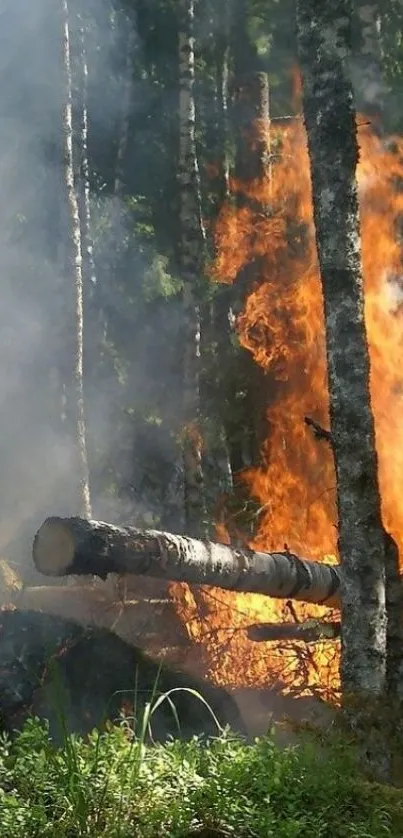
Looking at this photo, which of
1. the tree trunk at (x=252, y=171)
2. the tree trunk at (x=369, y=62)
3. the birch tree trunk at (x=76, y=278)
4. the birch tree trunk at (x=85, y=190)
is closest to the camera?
the tree trunk at (x=369, y=62)

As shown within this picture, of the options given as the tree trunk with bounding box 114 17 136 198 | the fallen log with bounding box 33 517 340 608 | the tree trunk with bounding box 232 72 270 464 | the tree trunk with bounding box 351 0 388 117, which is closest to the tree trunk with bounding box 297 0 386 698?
the fallen log with bounding box 33 517 340 608

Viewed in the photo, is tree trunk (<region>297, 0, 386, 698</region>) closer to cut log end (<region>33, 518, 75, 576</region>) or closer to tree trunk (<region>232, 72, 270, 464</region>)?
cut log end (<region>33, 518, 75, 576</region>)

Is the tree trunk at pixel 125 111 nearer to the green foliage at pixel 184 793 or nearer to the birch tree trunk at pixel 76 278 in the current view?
the birch tree trunk at pixel 76 278

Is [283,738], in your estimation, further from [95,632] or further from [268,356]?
[268,356]

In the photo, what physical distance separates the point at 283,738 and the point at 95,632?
1.91m

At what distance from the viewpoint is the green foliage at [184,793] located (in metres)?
3.20

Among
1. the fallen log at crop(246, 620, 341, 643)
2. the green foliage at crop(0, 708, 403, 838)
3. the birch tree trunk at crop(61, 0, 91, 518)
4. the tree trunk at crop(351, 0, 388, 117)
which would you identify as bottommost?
the fallen log at crop(246, 620, 341, 643)

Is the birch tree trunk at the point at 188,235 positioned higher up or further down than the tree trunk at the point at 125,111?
further down

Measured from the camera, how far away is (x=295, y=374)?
14.9m

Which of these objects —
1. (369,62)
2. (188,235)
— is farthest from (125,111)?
(188,235)

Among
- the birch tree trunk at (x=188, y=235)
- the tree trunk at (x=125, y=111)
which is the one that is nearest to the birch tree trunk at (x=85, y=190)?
the tree trunk at (x=125, y=111)

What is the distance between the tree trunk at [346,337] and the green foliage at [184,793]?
157cm

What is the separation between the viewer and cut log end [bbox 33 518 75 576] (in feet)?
20.0

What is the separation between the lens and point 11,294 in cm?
1683
